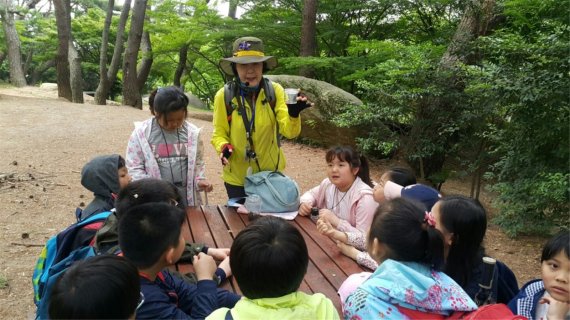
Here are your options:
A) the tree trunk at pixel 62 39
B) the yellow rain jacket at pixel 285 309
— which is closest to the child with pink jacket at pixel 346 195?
the yellow rain jacket at pixel 285 309

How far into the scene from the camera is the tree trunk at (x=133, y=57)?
1177cm

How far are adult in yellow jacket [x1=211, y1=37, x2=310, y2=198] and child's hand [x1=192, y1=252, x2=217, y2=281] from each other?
1061 mm

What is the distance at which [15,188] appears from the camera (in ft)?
16.9

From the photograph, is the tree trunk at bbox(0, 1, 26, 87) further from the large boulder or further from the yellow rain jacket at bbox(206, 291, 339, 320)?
the yellow rain jacket at bbox(206, 291, 339, 320)

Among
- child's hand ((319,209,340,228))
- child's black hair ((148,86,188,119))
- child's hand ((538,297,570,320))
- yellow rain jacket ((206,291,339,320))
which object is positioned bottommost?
child's hand ((319,209,340,228))

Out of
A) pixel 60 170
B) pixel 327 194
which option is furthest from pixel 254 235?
pixel 60 170

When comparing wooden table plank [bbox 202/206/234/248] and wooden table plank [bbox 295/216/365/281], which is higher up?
wooden table plank [bbox 295/216/365/281]

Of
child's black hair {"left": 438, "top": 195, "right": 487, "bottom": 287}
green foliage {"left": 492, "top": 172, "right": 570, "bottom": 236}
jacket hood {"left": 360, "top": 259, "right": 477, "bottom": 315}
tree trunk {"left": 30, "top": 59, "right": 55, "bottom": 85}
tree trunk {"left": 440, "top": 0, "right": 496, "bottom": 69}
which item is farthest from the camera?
tree trunk {"left": 30, "top": 59, "right": 55, "bottom": 85}

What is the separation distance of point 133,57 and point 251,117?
10489 millimetres

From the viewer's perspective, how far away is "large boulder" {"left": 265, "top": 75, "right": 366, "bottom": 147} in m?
7.80

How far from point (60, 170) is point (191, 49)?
736 cm

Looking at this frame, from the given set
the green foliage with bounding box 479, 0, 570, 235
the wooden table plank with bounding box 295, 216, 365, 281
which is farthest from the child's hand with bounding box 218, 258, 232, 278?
the green foliage with bounding box 479, 0, 570, 235

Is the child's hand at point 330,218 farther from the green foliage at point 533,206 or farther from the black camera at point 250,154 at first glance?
the green foliage at point 533,206

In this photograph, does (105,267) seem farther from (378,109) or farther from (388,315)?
(378,109)
